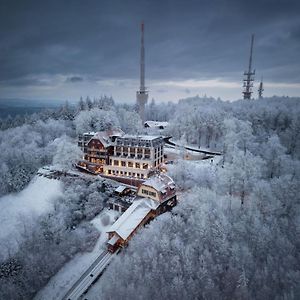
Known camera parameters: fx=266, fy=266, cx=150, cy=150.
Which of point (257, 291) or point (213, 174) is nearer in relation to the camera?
point (257, 291)

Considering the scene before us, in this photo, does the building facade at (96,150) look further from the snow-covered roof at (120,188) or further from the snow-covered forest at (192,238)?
the snow-covered roof at (120,188)

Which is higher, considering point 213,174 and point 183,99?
point 183,99

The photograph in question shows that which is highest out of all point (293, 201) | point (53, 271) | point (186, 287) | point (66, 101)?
point (66, 101)

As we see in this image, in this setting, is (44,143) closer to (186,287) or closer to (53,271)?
(53,271)

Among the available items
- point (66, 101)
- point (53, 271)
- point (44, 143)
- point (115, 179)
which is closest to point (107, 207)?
point (115, 179)

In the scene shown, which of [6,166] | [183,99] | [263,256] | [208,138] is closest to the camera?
[263,256]

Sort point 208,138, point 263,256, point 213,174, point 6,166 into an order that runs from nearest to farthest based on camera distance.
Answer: point 263,256 < point 213,174 < point 6,166 < point 208,138

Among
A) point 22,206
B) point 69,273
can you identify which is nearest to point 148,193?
point 69,273

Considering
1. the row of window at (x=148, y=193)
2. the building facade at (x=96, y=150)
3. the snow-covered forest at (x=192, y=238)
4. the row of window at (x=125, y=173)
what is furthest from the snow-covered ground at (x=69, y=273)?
the building facade at (x=96, y=150)
